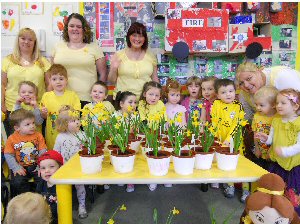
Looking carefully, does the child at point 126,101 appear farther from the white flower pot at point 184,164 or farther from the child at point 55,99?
the white flower pot at point 184,164

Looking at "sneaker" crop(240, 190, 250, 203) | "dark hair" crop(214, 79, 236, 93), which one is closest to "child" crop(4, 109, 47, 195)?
"dark hair" crop(214, 79, 236, 93)

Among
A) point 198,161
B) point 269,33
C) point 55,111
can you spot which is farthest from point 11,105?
point 269,33

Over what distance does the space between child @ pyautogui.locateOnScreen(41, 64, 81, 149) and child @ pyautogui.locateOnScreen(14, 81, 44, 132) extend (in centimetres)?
6

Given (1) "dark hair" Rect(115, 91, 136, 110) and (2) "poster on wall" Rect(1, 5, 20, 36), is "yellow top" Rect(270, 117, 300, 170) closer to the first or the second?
(1) "dark hair" Rect(115, 91, 136, 110)

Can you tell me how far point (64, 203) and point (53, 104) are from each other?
5.46 feet

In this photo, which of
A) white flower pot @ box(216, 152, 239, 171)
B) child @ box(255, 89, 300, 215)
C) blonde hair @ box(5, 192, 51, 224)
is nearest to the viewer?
blonde hair @ box(5, 192, 51, 224)

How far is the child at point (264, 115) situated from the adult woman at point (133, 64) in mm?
1215

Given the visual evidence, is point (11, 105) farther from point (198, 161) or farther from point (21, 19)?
point (198, 161)

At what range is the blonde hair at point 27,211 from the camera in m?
1.44

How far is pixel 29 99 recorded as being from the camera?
3178 millimetres

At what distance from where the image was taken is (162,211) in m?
2.94

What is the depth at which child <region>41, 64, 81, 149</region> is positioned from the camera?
127 inches

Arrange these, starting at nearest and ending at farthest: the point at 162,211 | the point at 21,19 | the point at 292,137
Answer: the point at 292,137 → the point at 162,211 → the point at 21,19

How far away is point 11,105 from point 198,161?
226 cm
